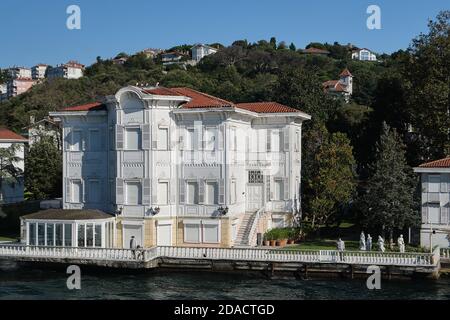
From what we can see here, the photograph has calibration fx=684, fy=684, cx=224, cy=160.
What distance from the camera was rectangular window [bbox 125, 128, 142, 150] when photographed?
3744 cm

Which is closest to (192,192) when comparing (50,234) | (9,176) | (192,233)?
(192,233)

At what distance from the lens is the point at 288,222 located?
4234 centimetres

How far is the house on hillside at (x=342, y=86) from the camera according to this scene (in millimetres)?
109406

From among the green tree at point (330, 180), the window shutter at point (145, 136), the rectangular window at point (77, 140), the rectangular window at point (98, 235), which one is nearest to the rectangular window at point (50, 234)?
the rectangular window at point (98, 235)

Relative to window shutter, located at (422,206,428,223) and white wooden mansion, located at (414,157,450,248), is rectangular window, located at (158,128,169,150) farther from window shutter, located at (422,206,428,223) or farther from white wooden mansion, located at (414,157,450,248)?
window shutter, located at (422,206,428,223)

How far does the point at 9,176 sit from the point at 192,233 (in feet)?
53.1

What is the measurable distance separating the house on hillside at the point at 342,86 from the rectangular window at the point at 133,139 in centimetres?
7105

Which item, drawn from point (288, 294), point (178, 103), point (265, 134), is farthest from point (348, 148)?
point (288, 294)

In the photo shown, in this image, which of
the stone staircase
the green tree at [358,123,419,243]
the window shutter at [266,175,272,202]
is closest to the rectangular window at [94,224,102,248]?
the stone staircase

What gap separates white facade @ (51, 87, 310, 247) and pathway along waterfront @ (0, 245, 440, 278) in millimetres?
3099

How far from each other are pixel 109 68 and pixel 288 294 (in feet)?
407
